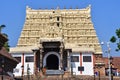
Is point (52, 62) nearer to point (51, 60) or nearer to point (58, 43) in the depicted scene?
point (51, 60)

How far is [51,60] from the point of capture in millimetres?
94812

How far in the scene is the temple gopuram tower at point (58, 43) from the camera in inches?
3563

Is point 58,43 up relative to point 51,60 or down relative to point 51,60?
up

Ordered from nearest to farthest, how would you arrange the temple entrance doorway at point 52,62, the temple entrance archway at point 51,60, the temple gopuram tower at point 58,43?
1. the temple gopuram tower at point 58,43
2. the temple entrance archway at point 51,60
3. the temple entrance doorway at point 52,62

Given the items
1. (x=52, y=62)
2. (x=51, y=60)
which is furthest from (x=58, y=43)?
(x=51, y=60)

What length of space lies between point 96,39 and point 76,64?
710 inches

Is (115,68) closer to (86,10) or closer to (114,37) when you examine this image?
(86,10)

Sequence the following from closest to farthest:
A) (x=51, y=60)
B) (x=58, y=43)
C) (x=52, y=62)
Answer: (x=58, y=43)
(x=52, y=62)
(x=51, y=60)

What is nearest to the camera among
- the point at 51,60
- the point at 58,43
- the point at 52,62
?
the point at 58,43

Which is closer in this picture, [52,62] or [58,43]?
[58,43]

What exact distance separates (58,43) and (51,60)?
21.5ft

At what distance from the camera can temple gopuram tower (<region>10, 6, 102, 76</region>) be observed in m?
90.5

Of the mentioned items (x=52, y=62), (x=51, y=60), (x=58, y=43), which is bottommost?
(x=52, y=62)

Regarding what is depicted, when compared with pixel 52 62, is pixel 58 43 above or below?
above
